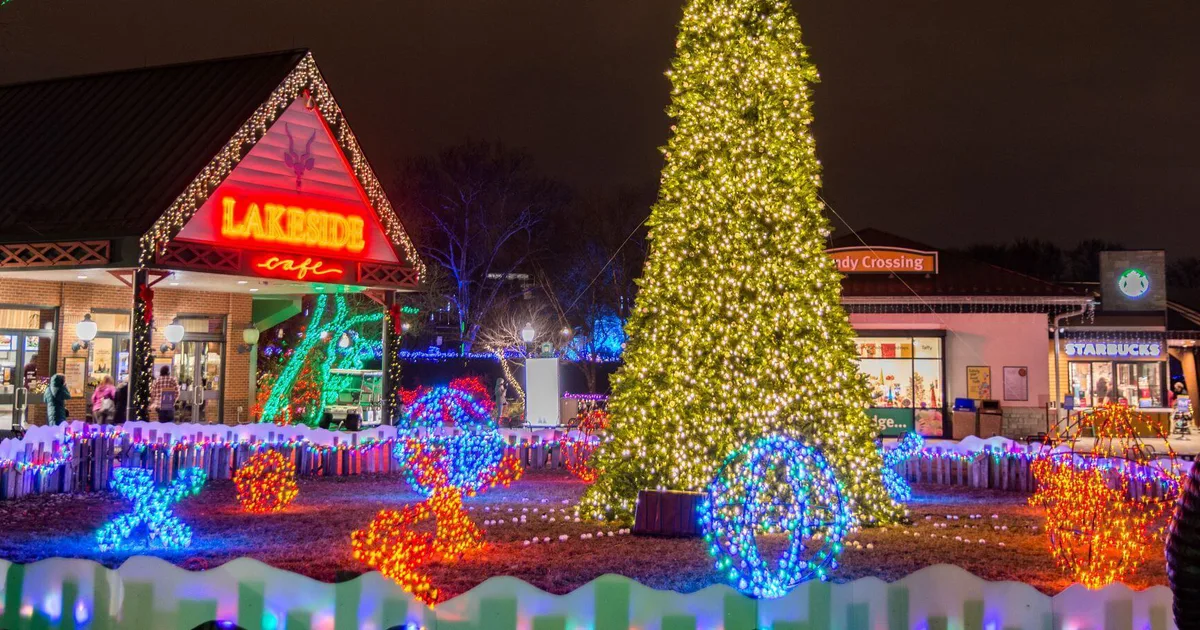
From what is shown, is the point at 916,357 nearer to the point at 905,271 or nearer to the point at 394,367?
the point at 905,271

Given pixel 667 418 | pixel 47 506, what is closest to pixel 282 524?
pixel 47 506

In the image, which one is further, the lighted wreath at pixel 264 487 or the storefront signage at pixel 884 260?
the storefront signage at pixel 884 260

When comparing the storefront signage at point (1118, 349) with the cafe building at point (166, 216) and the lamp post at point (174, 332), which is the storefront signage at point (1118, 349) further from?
the lamp post at point (174, 332)

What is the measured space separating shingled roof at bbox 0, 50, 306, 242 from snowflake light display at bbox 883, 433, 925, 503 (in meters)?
13.0

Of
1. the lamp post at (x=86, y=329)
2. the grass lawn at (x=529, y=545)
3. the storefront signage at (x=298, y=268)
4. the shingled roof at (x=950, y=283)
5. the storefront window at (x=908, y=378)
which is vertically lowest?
the grass lawn at (x=529, y=545)

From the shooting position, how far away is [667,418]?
1118cm

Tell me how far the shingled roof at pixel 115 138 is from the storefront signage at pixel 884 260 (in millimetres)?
14351

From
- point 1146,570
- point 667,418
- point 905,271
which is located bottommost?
point 1146,570

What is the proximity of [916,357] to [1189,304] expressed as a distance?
73.4ft

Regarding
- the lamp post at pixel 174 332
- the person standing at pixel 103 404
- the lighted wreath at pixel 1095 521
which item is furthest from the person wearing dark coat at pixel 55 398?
the lighted wreath at pixel 1095 521

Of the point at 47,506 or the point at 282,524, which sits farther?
the point at 47,506

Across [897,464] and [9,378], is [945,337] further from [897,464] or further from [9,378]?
[9,378]

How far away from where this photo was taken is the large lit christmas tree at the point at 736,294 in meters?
11.1

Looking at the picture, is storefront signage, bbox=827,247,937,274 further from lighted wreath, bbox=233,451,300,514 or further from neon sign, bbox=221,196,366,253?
lighted wreath, bbox=233,451,300,514
